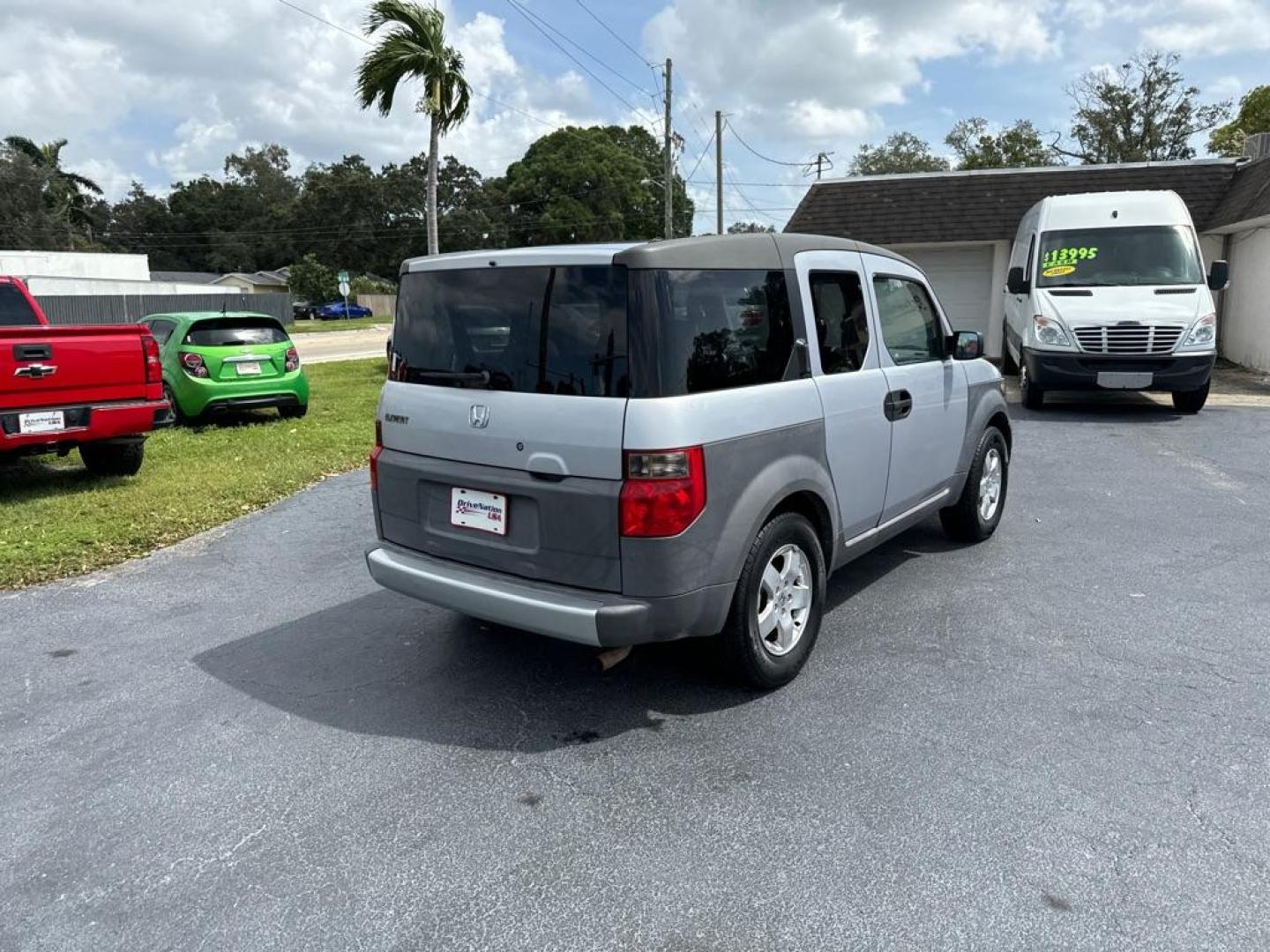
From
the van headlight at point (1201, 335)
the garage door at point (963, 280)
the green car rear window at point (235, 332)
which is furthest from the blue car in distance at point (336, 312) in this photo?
the van headlight at point (1201, 335)

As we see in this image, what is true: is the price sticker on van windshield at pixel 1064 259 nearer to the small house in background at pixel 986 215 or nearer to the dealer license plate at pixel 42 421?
the small house in background at pixel 986 215

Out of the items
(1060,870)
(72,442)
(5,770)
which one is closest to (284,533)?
(72,442)

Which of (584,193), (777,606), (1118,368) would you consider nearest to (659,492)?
(777,606)

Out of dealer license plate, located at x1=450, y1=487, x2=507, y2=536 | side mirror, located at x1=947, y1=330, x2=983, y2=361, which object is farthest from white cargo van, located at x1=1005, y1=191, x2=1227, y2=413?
dealer license plate, located at x1=450, y1=487, x2=507, y2=536

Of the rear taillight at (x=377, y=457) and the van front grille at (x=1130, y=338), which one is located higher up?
the van front grille at (x=1130, y=338)

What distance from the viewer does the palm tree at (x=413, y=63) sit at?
14.6 m

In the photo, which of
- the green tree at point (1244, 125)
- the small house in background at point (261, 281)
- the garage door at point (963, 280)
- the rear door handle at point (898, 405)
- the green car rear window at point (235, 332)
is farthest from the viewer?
the small house in background at point (261, 281)

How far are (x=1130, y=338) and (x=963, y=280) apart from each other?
9.44 metres

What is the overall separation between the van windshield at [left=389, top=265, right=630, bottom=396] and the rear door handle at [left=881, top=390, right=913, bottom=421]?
1725 mm

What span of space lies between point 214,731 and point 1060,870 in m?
3.06

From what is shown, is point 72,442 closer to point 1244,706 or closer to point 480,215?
point 1244,706

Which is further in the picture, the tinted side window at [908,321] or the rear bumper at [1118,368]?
the rear bumper at [1118,368]

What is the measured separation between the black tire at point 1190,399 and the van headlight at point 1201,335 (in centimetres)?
59

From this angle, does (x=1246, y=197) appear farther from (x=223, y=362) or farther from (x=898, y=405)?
(x=223, y=362)
